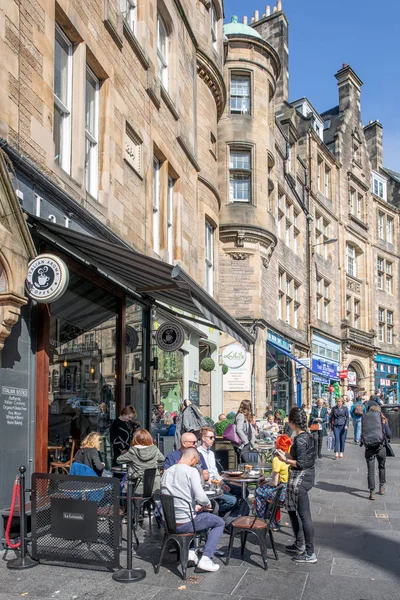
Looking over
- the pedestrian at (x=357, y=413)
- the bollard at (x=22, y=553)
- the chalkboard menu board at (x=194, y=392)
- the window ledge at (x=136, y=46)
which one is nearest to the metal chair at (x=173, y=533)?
the bollard at (x=22, y=553)

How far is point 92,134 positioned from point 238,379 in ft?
42.4

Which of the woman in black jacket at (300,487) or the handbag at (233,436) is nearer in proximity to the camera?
the woman in black jacket at (300,487)

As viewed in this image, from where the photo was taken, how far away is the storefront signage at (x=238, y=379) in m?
22.3

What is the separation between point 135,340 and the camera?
529 inches

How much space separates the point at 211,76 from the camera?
19.5m

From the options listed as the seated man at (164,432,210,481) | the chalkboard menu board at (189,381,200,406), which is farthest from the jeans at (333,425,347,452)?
the seated man at (164,432,210,481)

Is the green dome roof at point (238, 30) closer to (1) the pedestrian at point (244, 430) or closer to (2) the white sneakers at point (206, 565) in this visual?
(1) the pedestrian at point (244, 430)

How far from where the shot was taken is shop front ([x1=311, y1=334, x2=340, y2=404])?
3322 centimetres

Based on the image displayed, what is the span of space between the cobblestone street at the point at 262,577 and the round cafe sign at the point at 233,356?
1263cm

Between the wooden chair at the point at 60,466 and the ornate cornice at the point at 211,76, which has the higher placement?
the ornate cornice at the point at 211,76

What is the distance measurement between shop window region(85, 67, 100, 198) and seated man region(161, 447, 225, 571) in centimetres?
562

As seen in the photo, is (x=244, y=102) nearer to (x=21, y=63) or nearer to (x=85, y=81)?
(x=85, y=81)

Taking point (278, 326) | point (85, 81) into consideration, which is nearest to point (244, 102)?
point (278, 326)

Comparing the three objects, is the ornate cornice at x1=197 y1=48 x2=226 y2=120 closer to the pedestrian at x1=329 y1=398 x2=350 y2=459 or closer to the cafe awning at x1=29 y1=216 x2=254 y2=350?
the cafe awning at x1=29 y1=216 x2=254 y2=350
